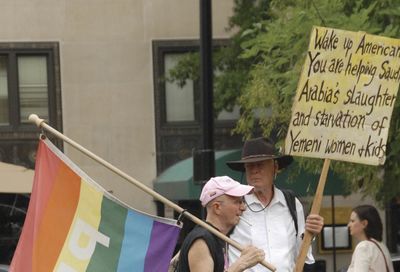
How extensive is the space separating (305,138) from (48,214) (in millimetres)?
1521

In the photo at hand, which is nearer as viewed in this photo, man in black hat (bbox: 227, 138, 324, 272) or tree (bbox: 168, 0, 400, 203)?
man in black hat (bbox: 227, 138, 324, 272)

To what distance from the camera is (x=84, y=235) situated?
18.4ft

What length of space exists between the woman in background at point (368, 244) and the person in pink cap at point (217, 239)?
3140mm

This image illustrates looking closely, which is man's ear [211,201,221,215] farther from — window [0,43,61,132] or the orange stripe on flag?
window [0,43,61,132]

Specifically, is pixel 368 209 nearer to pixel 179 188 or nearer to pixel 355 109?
pixel 355 109

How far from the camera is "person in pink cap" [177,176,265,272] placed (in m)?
5.23

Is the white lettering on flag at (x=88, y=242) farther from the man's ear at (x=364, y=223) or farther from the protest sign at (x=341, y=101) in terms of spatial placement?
the man's ear at (x=364, y=223)

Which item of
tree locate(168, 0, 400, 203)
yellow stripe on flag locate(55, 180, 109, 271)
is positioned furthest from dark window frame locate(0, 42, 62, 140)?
yellow stripe on flag locate(55, 180, 109, 271)

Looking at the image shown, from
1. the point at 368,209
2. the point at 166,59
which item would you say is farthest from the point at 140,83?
the point at 368,209

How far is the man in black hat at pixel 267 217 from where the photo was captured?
19.9ft

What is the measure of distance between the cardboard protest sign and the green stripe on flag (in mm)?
1060

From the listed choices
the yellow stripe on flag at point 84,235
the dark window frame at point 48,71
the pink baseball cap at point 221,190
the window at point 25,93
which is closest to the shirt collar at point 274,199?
the pink baseball cap at point 221,190

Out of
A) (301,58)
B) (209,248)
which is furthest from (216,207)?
(301,58)

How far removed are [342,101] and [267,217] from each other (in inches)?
31.6
